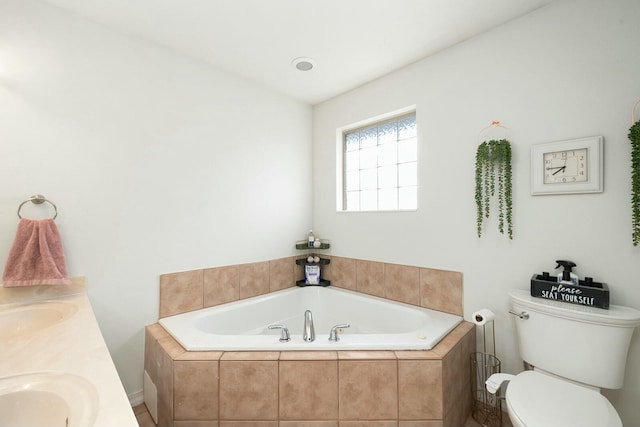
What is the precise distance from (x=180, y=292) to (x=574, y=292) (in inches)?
92.0

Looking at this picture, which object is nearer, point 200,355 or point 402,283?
point 200,355

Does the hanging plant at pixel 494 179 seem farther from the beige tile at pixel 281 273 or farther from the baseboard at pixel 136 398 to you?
the baseboard at pixel 136 398

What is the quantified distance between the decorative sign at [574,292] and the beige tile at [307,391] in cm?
117

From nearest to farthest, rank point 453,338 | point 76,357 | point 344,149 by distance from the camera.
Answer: point 76,357 < point 453,338 < point 344,149

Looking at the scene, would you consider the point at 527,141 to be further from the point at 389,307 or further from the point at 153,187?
the point at 153,187

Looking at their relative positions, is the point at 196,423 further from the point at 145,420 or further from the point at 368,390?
the point at 368,390

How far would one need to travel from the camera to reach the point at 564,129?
161 cm

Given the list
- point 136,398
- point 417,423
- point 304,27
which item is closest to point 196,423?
point 136,398

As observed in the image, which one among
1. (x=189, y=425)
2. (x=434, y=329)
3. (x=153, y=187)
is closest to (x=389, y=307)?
(x=434, y=329)

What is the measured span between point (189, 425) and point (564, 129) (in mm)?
2528

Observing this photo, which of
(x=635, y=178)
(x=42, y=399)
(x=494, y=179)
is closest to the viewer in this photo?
(x=42, y=399)

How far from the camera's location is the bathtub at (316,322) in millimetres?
1593

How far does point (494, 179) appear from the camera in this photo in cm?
185

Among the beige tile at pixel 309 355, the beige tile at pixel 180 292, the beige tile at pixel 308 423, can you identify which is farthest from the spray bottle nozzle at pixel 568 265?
the beige tile at pixel 180 292
